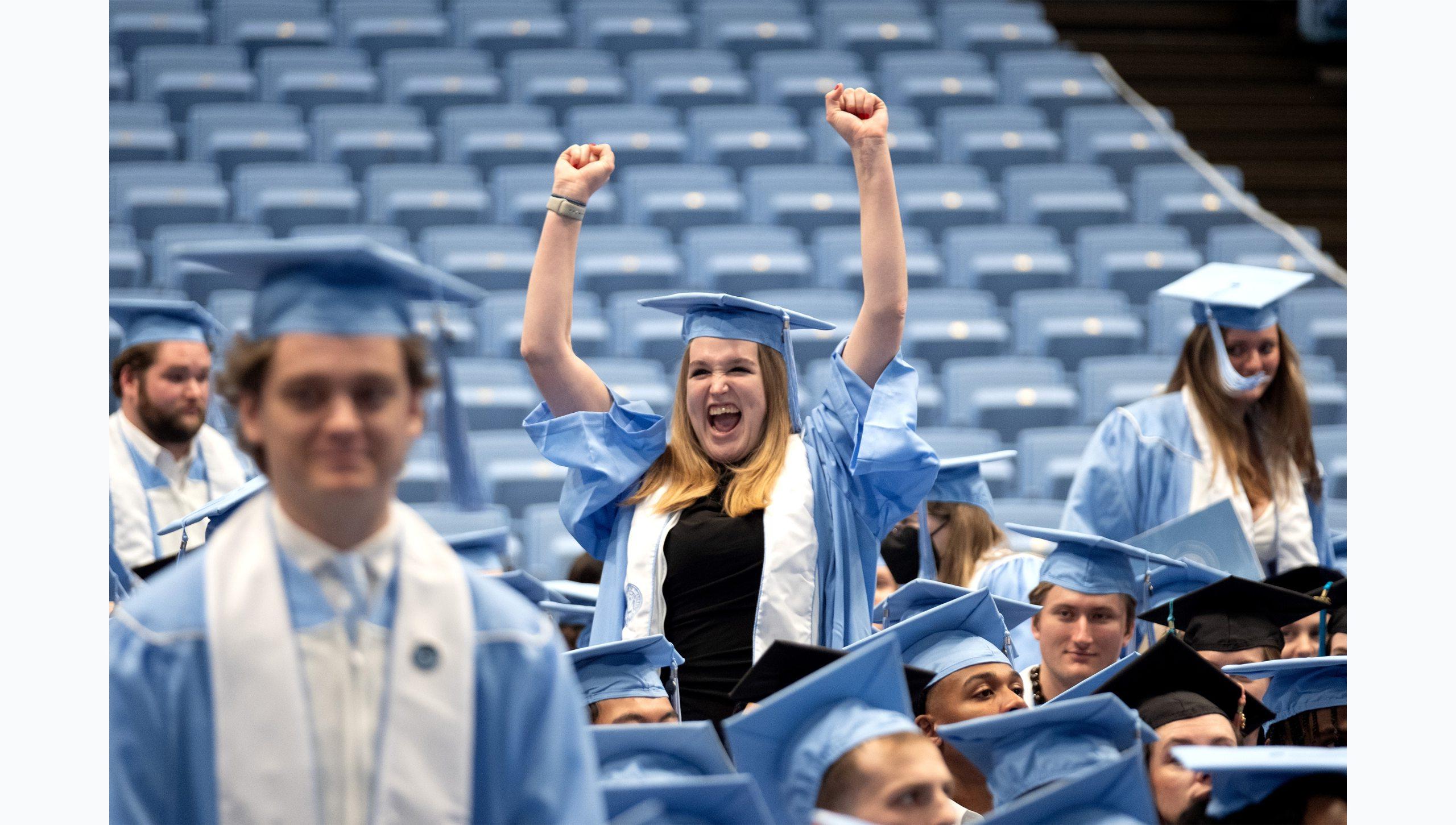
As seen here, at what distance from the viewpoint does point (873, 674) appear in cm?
215

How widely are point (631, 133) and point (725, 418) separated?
511 cm

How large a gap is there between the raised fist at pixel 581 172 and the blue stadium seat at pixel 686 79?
18.3 ft

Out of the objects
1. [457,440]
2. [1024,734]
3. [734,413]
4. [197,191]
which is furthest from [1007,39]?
[457,440]

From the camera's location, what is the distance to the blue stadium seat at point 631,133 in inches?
303

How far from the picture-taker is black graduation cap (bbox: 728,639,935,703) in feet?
7.86

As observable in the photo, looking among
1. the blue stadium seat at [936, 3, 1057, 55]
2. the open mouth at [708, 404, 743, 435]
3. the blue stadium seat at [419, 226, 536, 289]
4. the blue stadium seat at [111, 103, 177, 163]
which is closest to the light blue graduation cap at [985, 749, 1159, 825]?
the open mouth at [708, 404, 743, 435]

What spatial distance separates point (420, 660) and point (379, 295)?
15.0 inches

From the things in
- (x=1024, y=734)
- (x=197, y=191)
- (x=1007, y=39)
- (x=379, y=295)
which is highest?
(x=1007, y=39)

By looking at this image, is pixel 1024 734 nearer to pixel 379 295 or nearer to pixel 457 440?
pixel 457 440

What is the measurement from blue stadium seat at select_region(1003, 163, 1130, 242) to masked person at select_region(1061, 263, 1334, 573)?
3415 mm

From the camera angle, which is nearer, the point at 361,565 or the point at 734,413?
the point at 361,565

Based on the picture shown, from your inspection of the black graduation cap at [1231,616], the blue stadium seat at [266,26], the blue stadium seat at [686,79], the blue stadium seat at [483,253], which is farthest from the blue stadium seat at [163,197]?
the black graduation cap at [1231,616]

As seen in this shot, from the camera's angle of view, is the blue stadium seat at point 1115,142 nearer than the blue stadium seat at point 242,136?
No

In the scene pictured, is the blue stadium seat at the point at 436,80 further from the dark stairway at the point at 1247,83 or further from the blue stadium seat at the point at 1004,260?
the dark stairway at the point at 1247,83
